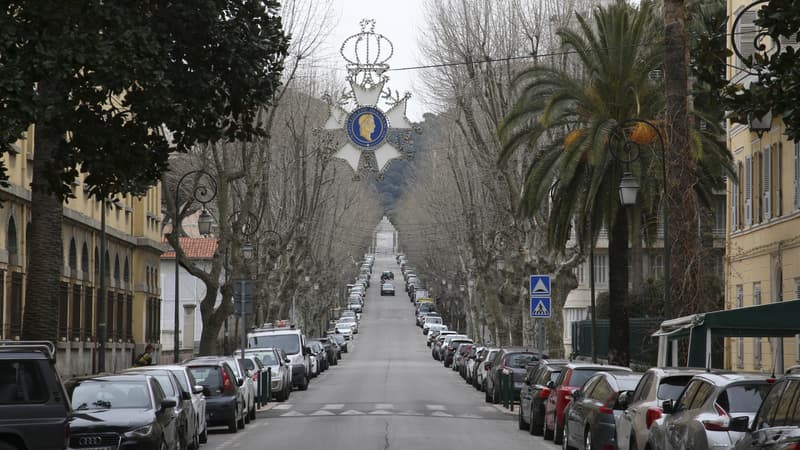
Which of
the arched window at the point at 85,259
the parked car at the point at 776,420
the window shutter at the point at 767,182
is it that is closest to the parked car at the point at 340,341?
the arched window at the point at 85,259

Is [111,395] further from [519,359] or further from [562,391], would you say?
[519,359]

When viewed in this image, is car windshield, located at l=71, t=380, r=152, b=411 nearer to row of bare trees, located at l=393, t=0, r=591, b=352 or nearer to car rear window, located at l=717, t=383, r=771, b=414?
car rear window, located at l=717, t=383, r=771, b=414

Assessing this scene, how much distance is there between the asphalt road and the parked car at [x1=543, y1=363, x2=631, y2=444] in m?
0.44

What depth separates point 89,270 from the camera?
49.4m

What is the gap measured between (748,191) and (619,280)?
350 inches

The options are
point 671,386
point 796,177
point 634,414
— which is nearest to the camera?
point 671,386

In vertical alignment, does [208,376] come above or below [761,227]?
below

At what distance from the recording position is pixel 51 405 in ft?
48.5

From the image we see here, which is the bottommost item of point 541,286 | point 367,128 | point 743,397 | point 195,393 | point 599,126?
point 195,393

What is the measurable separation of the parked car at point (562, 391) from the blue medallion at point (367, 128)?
338 inches

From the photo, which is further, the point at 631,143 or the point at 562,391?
the point at 631,143

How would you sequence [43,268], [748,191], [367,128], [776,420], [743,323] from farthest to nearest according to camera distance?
[748,191]
[367,128]
[43,268]
[743,323]
[776,420]

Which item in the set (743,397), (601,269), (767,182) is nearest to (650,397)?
(743,397)

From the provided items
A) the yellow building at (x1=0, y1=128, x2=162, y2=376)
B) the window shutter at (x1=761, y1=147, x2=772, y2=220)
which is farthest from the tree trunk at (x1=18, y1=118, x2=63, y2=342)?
the window shutter at (x1=761, y1=147, x2=772, y2=220)
